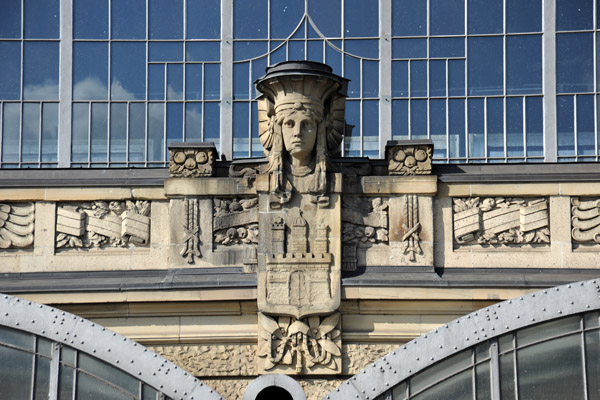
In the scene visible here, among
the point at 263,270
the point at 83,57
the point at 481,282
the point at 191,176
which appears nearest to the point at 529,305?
the point at 481,282

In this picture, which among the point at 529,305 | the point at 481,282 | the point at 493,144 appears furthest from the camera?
the point at 493,144

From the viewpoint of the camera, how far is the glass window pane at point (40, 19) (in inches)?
919

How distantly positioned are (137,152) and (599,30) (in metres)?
8.11

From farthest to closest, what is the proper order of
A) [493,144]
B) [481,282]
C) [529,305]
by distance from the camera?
[493,144], [481,282], [529,305]

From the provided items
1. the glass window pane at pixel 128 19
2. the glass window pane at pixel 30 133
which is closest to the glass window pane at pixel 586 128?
the glass window pane at pixel 128 19

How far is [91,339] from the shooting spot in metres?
17.6

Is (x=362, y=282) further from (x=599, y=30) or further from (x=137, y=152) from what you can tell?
(x=599, y=30)

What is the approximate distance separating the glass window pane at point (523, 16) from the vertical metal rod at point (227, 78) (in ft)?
15.7

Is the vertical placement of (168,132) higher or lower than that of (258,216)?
higher

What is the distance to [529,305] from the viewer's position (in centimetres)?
1742

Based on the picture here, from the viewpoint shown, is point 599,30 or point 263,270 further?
point 599,30

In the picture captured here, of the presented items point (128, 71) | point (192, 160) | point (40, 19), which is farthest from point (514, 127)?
point (40, 19)

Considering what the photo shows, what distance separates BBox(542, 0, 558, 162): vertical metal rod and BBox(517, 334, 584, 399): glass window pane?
5.67m

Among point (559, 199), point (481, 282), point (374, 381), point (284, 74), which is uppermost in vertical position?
point (284, 74)
